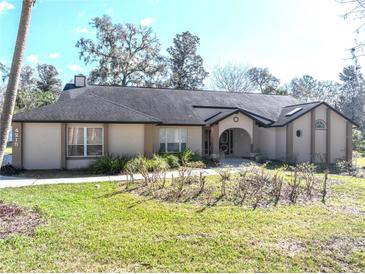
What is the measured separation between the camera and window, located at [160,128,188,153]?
2100 centimetres

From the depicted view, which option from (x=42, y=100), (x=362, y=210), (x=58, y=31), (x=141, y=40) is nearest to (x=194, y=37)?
(x=141, y=40)

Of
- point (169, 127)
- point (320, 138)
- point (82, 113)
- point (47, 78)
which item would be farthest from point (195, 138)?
point (47, 78)

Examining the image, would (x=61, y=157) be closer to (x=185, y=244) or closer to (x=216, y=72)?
(x=185, y=244)

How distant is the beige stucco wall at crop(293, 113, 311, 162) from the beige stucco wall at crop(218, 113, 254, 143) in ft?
11.4

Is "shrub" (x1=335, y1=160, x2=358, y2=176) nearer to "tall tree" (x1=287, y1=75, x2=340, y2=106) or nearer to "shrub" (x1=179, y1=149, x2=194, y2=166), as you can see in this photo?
"shrub" (x1=179, y1=149, x2=194, y2=166)

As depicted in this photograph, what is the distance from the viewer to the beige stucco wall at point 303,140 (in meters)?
22.9

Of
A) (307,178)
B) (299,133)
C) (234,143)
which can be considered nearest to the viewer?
(307,178)

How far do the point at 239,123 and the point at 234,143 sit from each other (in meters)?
3.67

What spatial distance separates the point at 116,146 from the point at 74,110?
3.20 meters

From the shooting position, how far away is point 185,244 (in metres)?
6.15

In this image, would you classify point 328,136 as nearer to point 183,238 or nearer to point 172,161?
point 172,161

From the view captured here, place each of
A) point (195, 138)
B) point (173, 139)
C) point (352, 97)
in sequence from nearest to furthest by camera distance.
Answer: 1. point (173, 139)
2. point (195, 138)
3. point (352, 97)

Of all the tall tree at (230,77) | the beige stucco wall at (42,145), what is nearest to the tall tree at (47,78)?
the tall tree at (230,77)

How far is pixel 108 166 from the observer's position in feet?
51.7
